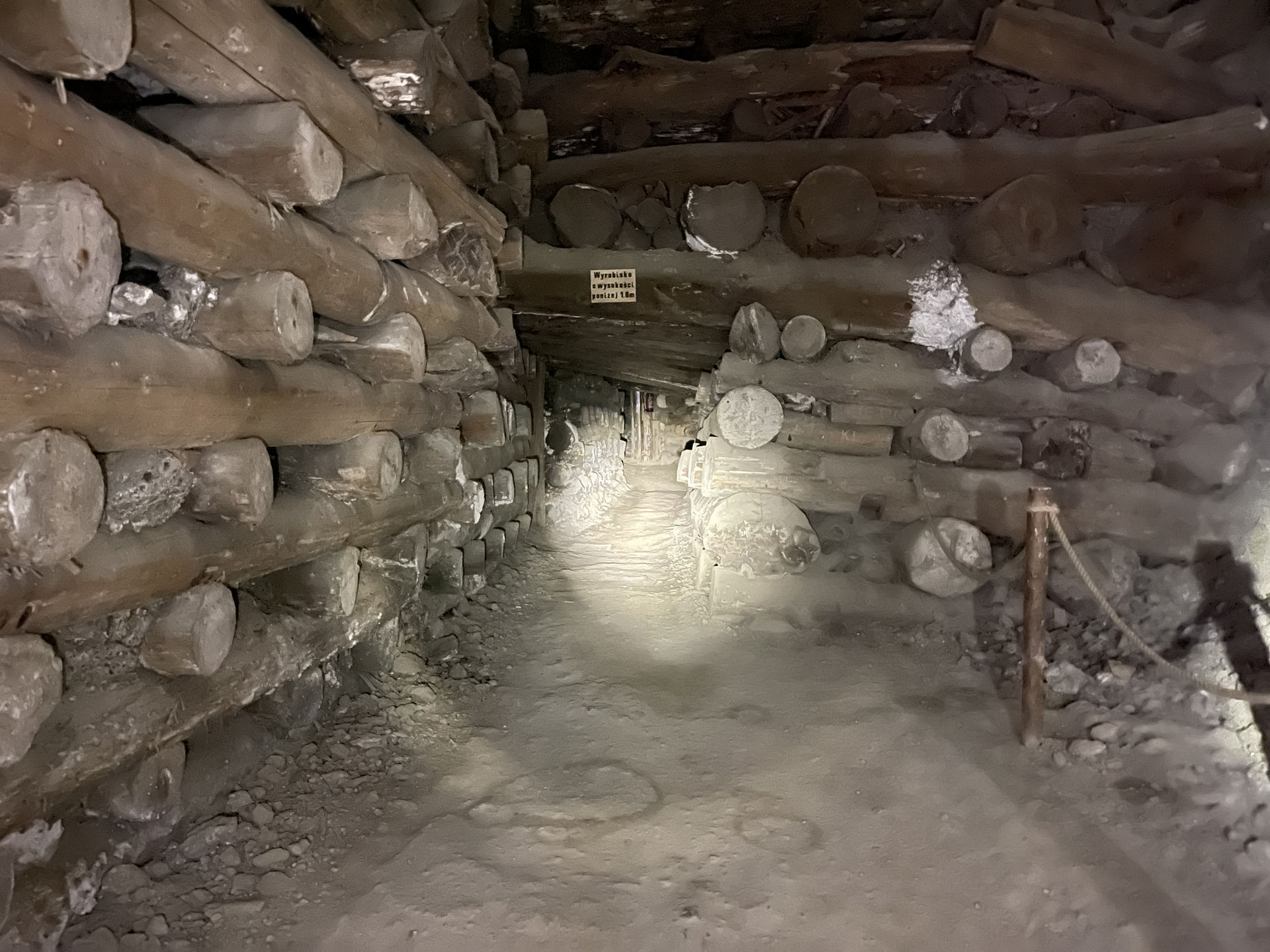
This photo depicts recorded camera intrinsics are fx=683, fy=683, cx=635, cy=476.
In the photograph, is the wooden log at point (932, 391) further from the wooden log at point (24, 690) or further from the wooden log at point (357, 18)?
the wooden log at point (24, 690)

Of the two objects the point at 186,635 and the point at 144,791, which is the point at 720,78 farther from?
the point at 144,791

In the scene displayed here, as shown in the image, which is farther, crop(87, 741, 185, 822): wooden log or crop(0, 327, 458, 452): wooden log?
crop(87, 741, 185, 822): wooden log

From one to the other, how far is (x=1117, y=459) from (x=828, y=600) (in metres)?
2.33

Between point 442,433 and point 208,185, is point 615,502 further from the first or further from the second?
point 208,185

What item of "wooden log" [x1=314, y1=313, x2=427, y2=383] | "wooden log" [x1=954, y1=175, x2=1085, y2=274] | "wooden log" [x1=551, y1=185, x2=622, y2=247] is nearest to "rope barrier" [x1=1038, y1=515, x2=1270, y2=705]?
"wooden log" [x1=954, y1=175, x2=1085, y2=274]

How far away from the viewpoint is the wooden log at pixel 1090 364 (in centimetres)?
486

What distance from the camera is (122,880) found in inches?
98.8

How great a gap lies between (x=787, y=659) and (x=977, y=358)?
260 centimetres

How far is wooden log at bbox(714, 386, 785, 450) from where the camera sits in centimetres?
538

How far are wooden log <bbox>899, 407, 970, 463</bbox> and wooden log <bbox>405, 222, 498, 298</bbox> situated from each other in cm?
335

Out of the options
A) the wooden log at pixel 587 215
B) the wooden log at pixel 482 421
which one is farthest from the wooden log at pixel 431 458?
the wooden log at pixel 587 215

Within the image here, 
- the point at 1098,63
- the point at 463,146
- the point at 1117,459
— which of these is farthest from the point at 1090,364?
the point at 463,146

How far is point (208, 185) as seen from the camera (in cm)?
212

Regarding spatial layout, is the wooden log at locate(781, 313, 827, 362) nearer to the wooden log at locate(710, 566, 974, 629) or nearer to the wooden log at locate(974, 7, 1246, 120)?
the wooden log at locate(710, 566, 974, 629)
